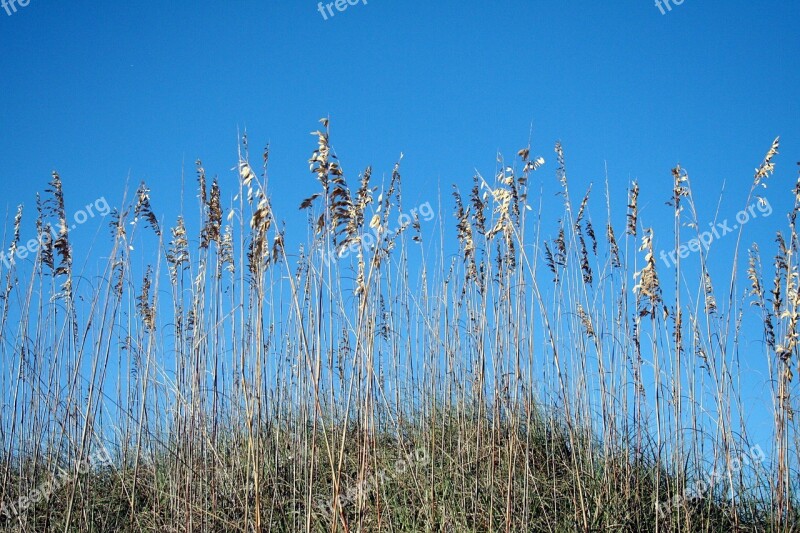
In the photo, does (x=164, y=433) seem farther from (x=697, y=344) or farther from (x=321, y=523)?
(x=697, y=344)

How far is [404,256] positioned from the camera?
4523mm

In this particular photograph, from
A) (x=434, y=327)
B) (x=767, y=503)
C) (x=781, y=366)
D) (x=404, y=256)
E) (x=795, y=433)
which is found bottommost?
(x=767, y=503)

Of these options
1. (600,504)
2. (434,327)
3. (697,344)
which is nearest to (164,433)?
(434,327)

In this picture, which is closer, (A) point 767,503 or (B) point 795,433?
(B) point 795,433

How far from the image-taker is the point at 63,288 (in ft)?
13.0

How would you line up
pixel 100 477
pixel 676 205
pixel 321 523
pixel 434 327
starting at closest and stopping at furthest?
pixel 676 205 → pixel 321 523 → pixel 434 327 → pixel 100 477

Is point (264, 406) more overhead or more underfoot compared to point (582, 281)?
more underfoot

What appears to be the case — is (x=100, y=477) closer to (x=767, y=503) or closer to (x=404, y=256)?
(x=404, y=256)

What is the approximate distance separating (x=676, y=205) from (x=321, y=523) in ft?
7.71

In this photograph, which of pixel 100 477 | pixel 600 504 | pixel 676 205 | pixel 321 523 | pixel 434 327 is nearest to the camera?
pixel 676 205

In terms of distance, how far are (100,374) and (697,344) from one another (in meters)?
2.99
